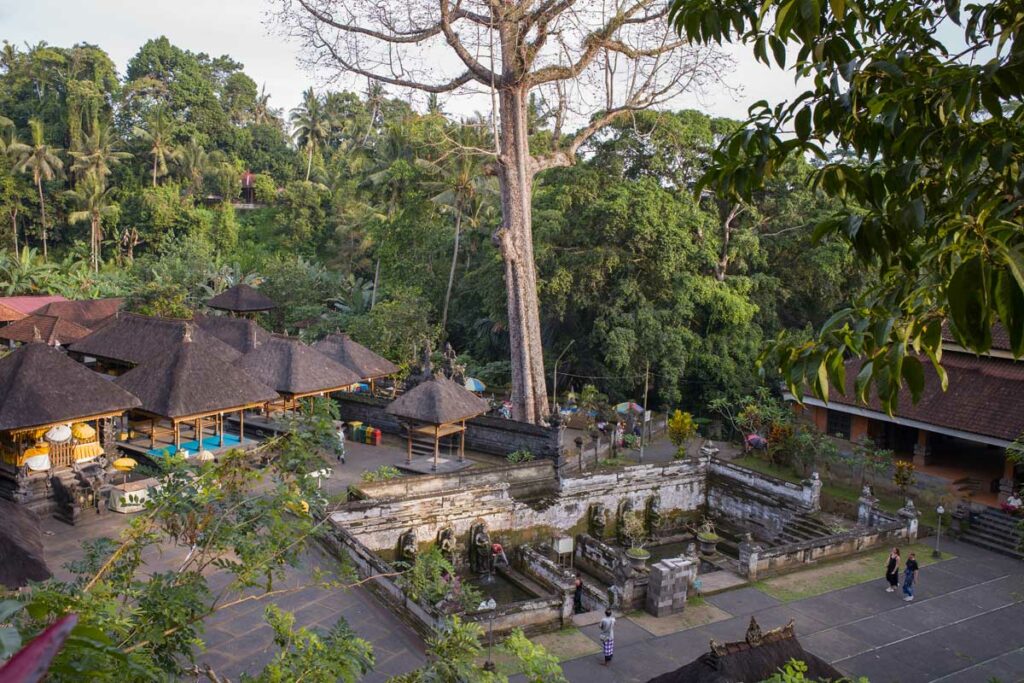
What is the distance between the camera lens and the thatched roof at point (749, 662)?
338 inches

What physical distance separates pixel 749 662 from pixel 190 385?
41.8 ft

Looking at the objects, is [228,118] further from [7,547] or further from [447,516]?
[7,547]

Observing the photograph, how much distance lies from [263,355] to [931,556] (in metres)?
16.6

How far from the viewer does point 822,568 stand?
1579 centimetres

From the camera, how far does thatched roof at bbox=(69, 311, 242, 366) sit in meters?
20.9

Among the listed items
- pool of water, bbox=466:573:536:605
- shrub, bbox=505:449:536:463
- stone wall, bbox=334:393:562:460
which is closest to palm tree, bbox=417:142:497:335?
stone wall, bbox=334:393:562:460

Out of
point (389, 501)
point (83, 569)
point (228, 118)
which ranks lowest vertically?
point (389, 501)

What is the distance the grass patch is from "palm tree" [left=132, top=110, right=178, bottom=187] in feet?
134

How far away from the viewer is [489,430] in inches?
813

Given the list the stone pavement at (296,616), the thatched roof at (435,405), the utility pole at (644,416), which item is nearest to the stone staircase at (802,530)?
the utility pole at (644,416)

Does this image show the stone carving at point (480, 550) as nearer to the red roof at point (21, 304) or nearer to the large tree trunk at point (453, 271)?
the large tree trunk at point (453, 271)

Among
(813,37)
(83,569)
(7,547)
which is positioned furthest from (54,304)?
(813,37)

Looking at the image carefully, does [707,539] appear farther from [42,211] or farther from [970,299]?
[42,211]

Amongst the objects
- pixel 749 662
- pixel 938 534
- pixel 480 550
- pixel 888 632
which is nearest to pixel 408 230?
pixel 480 550
